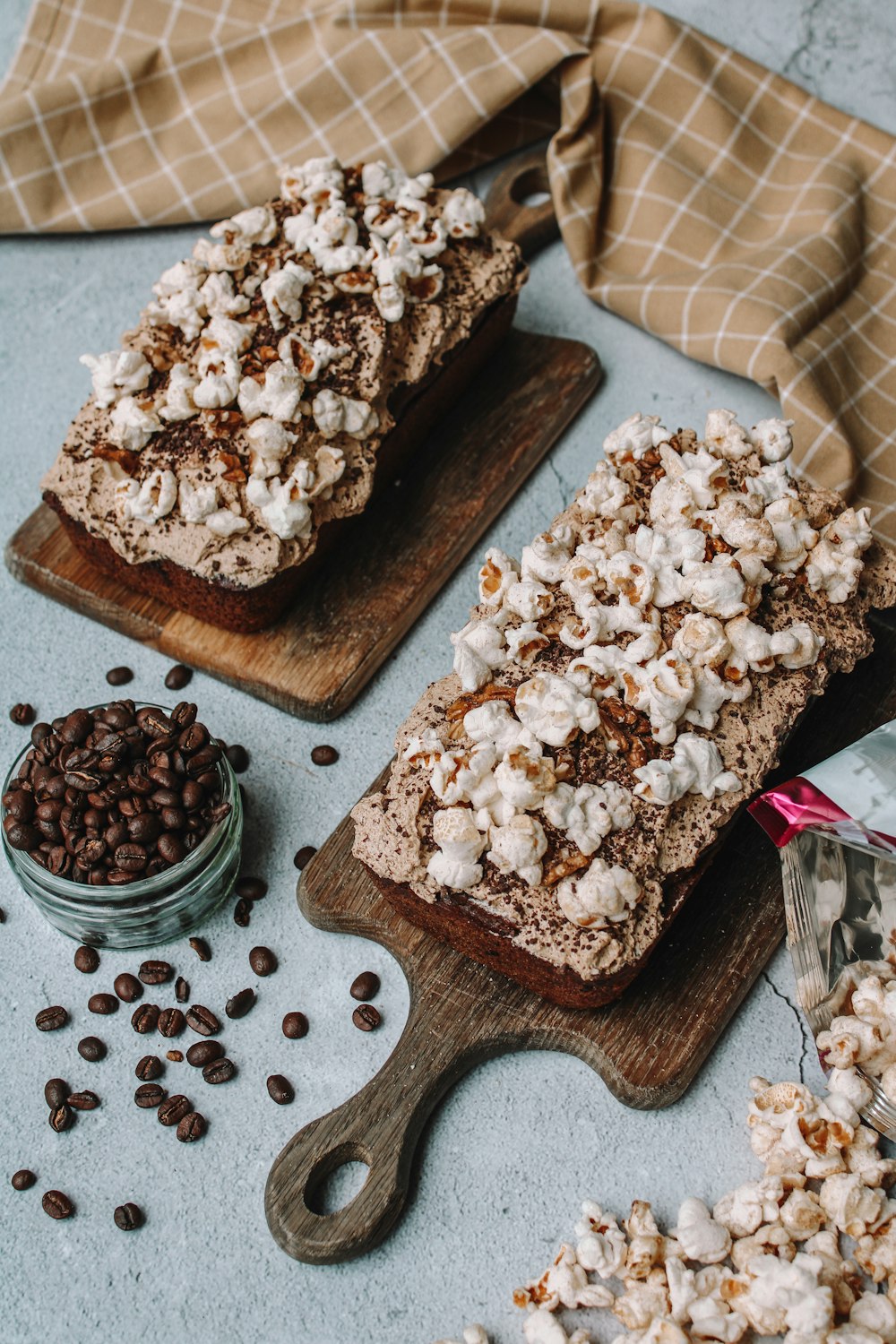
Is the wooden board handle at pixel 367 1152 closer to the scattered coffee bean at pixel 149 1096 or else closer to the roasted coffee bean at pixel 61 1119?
the scattered coffee bean at pixel 149 1096

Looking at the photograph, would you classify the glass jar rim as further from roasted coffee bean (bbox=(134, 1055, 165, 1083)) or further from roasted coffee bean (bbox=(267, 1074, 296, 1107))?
roasted coffee bean (bbox=(267, 1074, 296, 1107))

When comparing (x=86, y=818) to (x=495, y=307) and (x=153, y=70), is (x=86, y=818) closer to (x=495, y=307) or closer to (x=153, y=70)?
(x=495, y=307)

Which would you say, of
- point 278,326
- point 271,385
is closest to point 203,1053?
point 271,385

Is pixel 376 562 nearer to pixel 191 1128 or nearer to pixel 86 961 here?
pixel 86 961

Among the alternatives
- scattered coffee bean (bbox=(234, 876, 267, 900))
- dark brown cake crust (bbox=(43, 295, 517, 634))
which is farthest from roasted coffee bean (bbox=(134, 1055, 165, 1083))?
dark brown cake crust (bbox=(43, 295, 517, 634))

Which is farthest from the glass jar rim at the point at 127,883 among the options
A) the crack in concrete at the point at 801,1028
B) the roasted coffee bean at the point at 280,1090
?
the crack in concrete at the point at 801,1028

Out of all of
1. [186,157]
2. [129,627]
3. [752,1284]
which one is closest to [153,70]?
[186,157]
